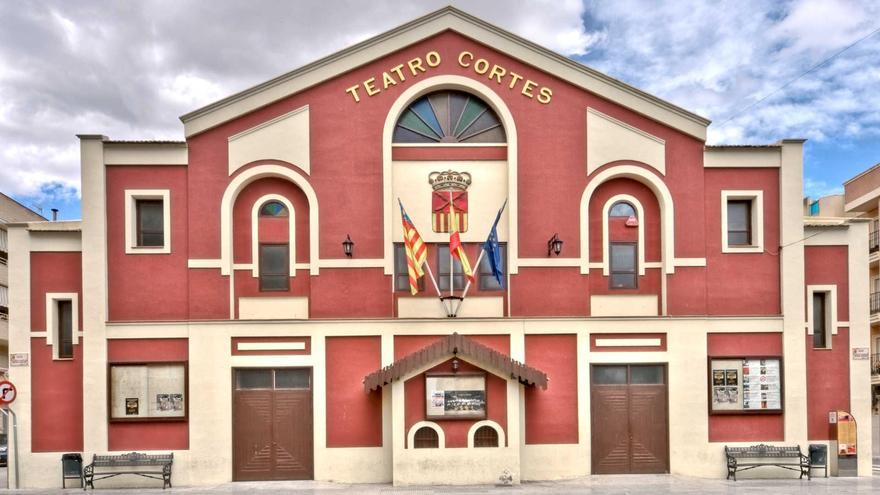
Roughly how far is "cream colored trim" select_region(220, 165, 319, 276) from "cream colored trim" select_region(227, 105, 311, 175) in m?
0.32

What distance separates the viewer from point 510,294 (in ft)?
59.9

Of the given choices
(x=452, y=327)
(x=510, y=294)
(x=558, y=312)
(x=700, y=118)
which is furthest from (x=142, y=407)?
(x=700, y=118)

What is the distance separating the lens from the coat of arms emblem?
18.4 meters

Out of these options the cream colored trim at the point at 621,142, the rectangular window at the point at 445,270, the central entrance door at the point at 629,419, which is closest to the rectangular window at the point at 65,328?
the rectangular window at the point at 445,270

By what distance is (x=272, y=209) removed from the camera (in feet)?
61.0

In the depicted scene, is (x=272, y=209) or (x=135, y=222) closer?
(x=135, y=222)

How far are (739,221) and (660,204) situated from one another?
2571mm

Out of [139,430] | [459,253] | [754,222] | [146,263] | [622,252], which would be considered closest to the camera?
[459,253]

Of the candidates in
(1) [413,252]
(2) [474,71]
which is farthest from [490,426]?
(2) [474,71]

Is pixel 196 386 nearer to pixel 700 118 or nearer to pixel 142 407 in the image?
pixel 142 407

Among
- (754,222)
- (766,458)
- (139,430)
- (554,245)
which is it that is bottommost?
(766,458)

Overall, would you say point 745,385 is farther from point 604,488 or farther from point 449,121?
point 449,121

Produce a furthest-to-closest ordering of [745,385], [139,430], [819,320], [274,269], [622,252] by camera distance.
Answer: [819,320], [622,252], [274,269], [745,385], [139,430]

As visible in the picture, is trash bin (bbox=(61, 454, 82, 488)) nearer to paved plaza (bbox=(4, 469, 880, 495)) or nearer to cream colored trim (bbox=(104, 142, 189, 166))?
paved plaza (bbox=(4, 469, 880, 495))
